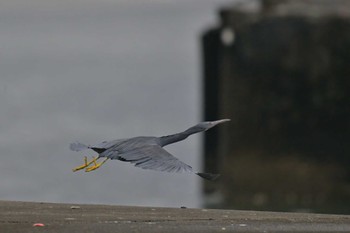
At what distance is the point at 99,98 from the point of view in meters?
30.0

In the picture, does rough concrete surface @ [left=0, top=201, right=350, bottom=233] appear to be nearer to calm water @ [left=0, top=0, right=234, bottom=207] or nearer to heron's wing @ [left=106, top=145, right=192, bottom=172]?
heron's wing @ [left=106, top=145, right=192, bottom=172]

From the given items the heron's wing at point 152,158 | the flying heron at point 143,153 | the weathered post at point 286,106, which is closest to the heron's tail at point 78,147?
the flying heron at point 143,153

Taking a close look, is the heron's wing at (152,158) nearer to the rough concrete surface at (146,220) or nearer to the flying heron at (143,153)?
the flying heron at (143,153)

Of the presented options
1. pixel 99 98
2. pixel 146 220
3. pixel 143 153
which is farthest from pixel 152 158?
pixel 99 98

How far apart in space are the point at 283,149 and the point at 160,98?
13.2m

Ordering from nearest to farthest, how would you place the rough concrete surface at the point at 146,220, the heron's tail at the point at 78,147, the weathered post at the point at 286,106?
the rough concrete surface at the point at 146,220
the heron's tail at the point at 78,147
the weathered post at the point at 286,106

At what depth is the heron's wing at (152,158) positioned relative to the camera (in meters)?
7.37

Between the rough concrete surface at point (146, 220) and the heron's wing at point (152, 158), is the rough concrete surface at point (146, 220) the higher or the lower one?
the lower one

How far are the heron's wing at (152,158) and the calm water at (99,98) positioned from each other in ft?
29.7

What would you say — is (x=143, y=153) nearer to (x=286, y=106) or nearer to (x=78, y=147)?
(x=78, y=147)

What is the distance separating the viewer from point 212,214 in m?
7.93

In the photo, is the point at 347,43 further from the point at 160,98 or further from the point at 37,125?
the point at 160,98

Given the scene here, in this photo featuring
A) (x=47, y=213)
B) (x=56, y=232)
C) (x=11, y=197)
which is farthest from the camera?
(x=11, y=197)

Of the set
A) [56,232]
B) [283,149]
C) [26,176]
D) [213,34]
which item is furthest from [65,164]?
[56,232]
